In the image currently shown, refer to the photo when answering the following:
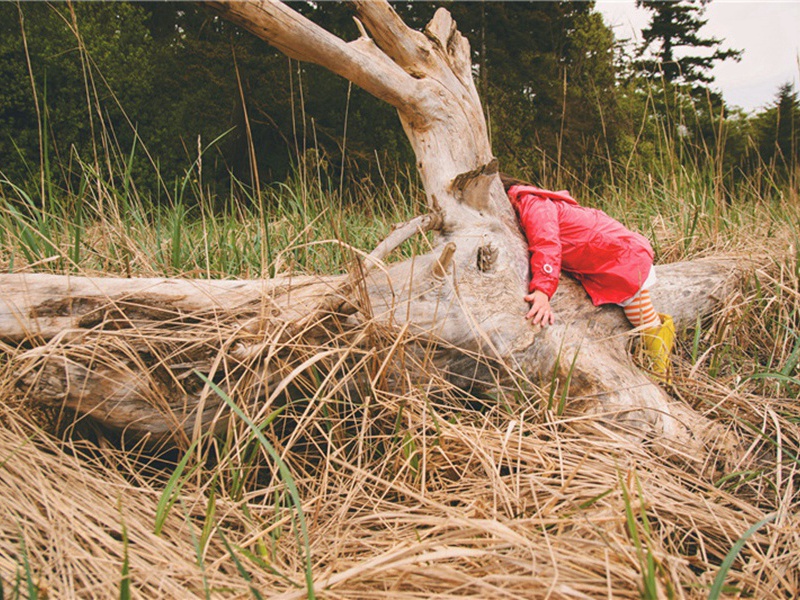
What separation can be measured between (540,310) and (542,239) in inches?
11.7

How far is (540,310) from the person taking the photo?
69.9 inches

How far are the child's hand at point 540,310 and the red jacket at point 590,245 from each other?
0.23 meters

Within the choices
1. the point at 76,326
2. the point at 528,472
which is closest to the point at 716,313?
the point at 528,472

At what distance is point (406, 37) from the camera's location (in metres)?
2.02

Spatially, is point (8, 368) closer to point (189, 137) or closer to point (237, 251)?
point (237, 251)

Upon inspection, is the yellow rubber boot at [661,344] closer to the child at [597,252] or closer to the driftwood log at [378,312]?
the child at [597,252]

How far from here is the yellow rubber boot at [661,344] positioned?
2.04m

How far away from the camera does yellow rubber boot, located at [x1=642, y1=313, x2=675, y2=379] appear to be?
2043 mm

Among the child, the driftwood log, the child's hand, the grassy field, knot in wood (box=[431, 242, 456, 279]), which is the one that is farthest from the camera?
the child

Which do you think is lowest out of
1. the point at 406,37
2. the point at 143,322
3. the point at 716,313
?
the point at 143,322

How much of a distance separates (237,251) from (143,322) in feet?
3.59

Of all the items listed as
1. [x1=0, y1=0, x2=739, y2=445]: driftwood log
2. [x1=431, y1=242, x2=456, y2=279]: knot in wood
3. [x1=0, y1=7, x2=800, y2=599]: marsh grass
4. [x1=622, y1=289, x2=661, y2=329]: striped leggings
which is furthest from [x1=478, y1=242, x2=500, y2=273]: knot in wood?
[x1=622, y1=289, x2=661, y2=329]: striped leggings

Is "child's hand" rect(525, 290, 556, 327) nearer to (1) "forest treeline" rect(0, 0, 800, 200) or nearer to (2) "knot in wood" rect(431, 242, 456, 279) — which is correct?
(2) "knot in wood" rect(431, 242, 456, 279)

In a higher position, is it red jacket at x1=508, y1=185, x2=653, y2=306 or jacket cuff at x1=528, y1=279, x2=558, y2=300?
red jacket at x1=508, y1=185, x2=653, y2=306
